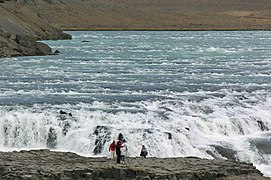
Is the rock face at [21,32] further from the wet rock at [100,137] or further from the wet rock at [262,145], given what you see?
the wet rock at [262,145]

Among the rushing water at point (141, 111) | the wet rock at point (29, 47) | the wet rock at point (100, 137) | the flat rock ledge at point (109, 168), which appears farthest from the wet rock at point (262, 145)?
the wet rock at point (29, 47)

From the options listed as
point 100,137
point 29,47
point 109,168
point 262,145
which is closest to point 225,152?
point 262,145

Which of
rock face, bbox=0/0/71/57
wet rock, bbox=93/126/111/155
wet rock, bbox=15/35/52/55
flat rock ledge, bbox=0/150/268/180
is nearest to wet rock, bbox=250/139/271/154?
wet rock, bbox=93/126/111/155

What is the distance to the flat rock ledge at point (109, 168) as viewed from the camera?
23.3 metres

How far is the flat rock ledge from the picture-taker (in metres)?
23.3

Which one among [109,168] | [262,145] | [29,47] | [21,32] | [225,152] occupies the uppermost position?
[21,32]

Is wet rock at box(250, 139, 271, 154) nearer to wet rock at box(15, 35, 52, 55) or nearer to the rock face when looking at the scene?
the rock face

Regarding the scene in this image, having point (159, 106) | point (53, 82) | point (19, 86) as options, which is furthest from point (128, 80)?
point (159, 106)

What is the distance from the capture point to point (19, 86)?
50.2 m

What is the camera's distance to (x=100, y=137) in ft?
113

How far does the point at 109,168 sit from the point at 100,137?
10.8m

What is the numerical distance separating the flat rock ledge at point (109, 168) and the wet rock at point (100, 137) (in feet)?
26.1

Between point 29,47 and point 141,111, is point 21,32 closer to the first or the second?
point 29,47

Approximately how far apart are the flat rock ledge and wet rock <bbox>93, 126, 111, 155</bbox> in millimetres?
7955
